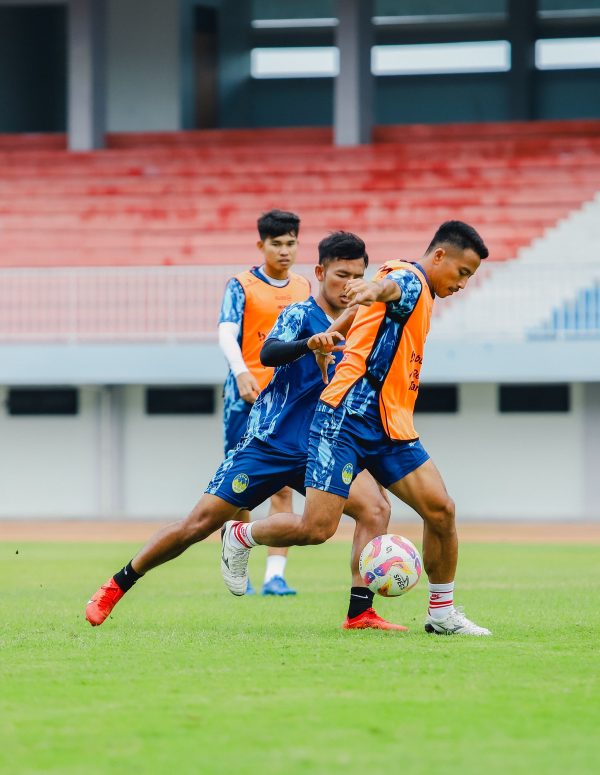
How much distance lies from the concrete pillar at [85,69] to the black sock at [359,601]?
73.2ft

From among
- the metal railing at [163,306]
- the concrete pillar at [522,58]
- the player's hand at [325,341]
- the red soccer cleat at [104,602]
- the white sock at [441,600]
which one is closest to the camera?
the player's hand at [325,341]

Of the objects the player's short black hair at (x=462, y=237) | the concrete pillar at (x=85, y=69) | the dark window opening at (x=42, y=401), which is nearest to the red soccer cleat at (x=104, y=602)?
the player's short black hair at (x=462, y=237)

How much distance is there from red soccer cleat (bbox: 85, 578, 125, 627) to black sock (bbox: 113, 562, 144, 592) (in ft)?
0.08

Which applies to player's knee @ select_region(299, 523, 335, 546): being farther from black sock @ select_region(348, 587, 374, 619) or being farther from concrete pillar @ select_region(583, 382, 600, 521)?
concrete pillar @ select_region(583, 382, 600, 521)

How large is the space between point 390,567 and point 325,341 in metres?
1.19

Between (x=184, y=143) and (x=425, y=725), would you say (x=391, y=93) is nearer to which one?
(x=184, y=143)

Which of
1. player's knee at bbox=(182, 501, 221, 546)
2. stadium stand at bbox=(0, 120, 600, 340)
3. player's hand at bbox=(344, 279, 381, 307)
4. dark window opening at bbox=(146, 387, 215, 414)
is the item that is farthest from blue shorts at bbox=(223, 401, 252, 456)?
dark window opening at bbox=(146, 387, 215, 414)

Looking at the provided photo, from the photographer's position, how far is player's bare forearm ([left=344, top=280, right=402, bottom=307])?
6422 mm

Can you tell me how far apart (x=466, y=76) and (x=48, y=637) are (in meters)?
30.7

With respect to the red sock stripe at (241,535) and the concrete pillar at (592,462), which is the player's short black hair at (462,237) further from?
the concrete pillar at (592,462)

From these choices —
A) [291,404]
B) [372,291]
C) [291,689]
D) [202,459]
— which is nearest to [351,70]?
[202,459]

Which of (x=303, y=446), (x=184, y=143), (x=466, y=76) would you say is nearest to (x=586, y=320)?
(x=184, y=143)

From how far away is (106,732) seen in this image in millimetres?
4625

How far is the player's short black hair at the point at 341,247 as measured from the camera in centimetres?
743
